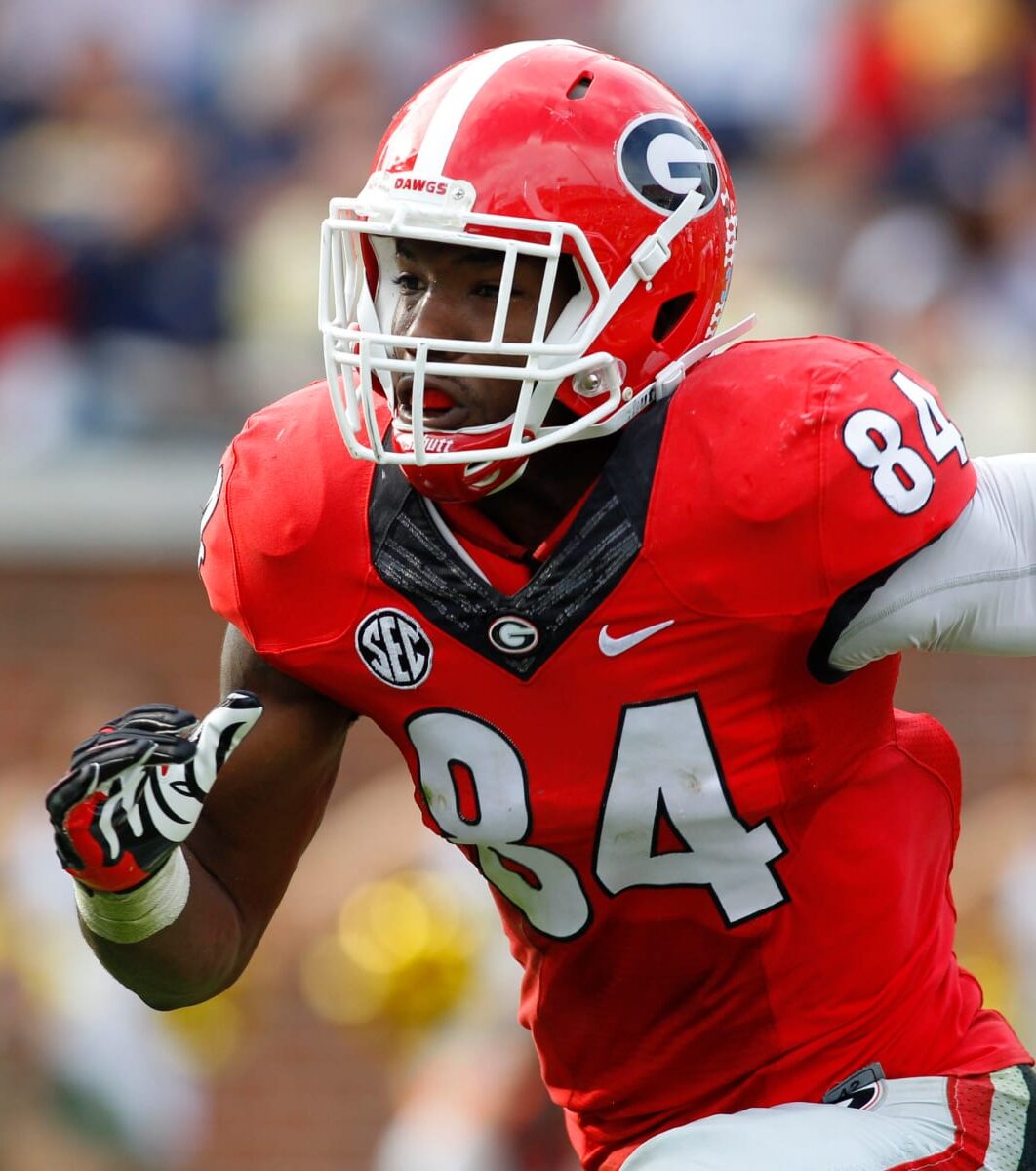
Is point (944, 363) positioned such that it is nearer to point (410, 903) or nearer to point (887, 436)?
point (410, 903)

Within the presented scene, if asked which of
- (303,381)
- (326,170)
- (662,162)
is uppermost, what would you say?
(662,162)

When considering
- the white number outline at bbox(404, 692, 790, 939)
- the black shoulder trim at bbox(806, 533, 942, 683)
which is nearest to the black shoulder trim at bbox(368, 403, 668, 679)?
the white number outline at bbox(404, 692, 790, 939)

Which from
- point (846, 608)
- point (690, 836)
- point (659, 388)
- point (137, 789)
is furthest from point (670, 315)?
point (137, 789)

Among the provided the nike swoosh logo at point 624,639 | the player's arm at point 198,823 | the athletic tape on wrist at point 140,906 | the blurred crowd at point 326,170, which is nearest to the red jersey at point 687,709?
the nike swoosh logo at point 624,639

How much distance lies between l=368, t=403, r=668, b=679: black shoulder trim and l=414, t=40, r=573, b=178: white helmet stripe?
1.26ft

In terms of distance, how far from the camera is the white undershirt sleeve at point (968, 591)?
7.98ft

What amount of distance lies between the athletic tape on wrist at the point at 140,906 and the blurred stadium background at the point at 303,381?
3244 mm

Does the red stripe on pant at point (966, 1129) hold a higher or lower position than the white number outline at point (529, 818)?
lower

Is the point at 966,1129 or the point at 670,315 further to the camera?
the point at 670,315

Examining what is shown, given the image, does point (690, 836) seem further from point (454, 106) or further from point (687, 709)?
point (454, 106)

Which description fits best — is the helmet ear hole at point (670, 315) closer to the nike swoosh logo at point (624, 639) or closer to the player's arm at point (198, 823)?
the nike swoosh logo at point (624, 639)

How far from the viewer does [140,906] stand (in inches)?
102

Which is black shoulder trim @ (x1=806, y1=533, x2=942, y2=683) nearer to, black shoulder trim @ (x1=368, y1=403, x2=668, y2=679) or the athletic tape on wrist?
black shoulder trim @ (x1=368, y1=403, x2=668, y2=679)

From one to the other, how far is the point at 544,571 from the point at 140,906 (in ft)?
2.03
